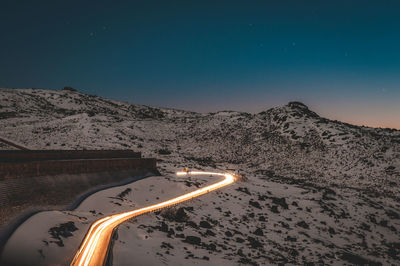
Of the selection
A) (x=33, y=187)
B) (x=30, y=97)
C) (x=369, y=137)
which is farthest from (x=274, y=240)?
(x=30, y=97)

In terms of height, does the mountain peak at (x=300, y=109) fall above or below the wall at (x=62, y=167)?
above

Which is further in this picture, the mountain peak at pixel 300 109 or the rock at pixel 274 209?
the mountain peak at pixel 300 109

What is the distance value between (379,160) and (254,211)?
4729 centimetres

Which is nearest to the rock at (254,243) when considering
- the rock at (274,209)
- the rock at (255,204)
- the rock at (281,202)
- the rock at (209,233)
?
the rock at (209,233)

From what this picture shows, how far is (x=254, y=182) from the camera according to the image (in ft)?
167

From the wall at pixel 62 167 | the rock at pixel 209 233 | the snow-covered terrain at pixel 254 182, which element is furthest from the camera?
the rock at pixel 209 233

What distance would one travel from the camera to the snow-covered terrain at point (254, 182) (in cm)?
2377

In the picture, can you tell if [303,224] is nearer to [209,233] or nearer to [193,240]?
[209,233]

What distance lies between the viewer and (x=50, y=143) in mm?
60656

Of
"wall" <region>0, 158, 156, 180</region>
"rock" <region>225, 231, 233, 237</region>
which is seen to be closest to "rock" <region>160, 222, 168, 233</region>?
"rock" <region>225, 231, 233, 237</region>

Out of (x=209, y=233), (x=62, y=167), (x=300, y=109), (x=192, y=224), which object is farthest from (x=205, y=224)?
(x=300, y=109)

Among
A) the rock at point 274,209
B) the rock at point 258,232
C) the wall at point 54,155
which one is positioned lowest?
the rock at point 258,232

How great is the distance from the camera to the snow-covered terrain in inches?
936

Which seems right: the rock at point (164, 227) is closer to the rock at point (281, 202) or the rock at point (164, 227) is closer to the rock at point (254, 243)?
the rock at point (254, 243)
